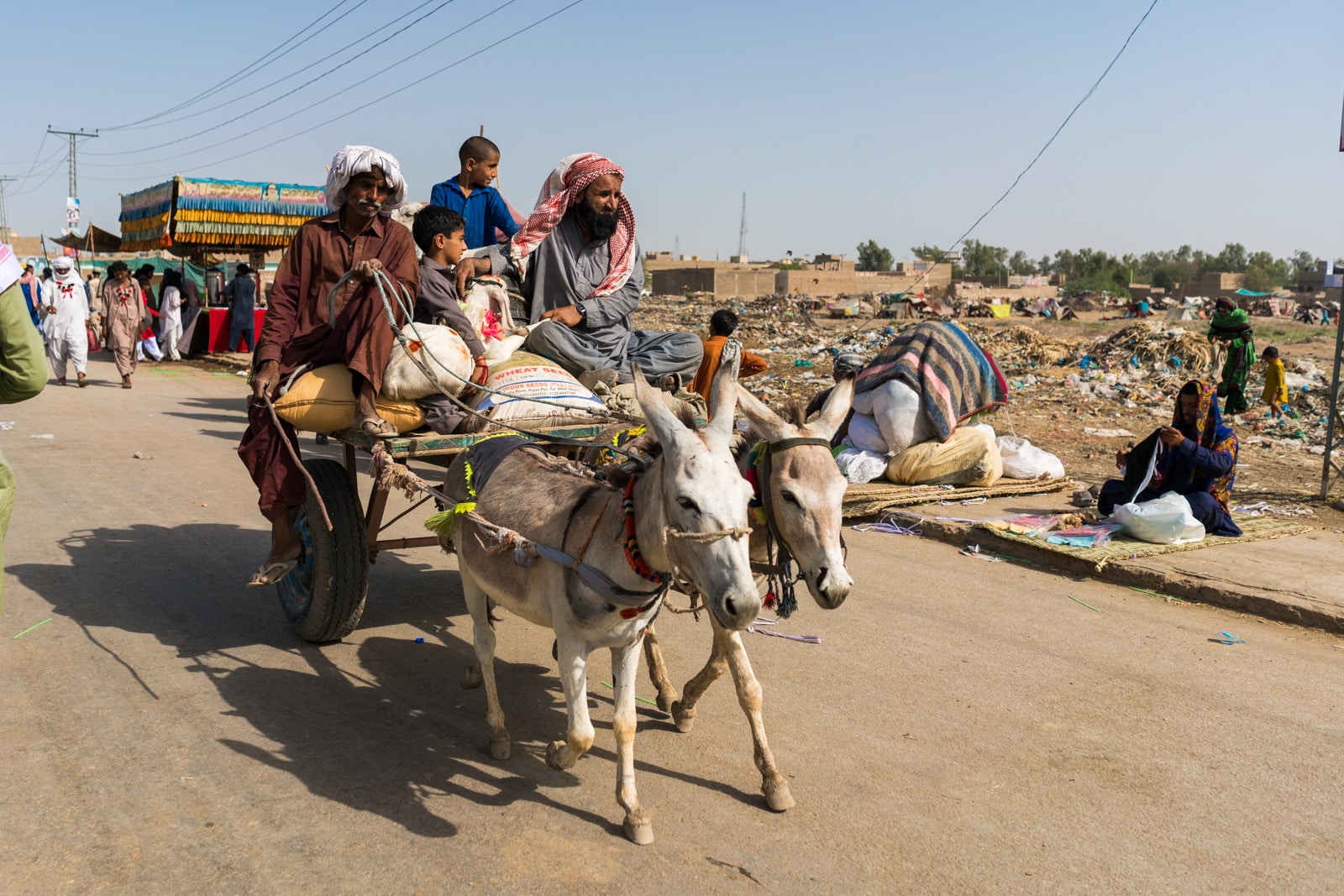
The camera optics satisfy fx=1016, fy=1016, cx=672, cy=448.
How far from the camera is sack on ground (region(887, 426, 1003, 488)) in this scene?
9680mm

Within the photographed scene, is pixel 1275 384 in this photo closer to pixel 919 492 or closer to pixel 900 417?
pixel 900 417

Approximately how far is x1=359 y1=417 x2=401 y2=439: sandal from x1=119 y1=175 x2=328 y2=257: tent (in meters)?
14.6

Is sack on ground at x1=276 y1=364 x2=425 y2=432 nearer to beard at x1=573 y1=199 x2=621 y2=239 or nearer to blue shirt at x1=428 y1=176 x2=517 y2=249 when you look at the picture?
beard at x1=573 y1=199 x2=621 y2=239

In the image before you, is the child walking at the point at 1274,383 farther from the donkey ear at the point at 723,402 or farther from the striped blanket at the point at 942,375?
the donkey ear at the point at 723,402

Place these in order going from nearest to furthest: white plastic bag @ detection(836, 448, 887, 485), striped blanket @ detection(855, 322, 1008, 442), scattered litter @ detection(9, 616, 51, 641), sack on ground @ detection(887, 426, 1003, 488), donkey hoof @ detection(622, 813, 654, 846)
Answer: donkey hoof @ detection(622, 813, 654, 846) < scattered litter @ detection(9, 616, 51, 641) < sack on ground @ detection(887, 426, 1003, 488) < striped blanket @ detection(855, 322, 1008, 442) < white plastic bag @ detection(836, 448, 887, 485)

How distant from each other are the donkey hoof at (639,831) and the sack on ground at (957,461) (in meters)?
6.73

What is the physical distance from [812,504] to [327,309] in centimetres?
324

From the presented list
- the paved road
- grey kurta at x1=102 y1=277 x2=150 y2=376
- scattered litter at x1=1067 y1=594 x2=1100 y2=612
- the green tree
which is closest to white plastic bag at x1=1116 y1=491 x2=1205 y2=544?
the paved road

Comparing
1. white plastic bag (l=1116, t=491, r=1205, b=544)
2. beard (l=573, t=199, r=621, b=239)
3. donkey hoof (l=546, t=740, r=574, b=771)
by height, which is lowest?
donkey hoof (l=546, t=740, r=574, b=771)

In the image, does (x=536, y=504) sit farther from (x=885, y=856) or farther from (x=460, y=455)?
(x=885, y=856)

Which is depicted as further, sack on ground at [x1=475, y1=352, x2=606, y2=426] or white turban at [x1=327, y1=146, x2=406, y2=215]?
white turban at [x1=327, y1=146, x2=406, y2=215]

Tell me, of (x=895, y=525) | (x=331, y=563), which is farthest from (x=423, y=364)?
(x=895, y=525)

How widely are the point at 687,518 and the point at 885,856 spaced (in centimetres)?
144

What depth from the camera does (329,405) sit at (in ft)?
16.6
